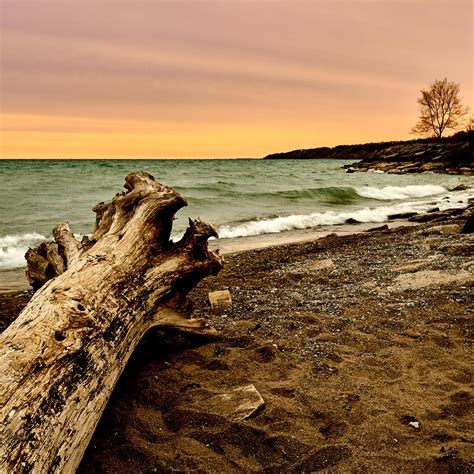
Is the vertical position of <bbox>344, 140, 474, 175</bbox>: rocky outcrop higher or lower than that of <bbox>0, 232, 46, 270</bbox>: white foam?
higher

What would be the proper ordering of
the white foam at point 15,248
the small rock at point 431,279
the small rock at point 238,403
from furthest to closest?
the white foam at point 15,248
the small rock at point 431,279
the small rock at point 238,403

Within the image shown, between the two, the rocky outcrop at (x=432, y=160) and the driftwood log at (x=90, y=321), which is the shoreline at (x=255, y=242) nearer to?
the driftwood log at (x=90, y=321)

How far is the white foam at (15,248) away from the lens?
8.75 meters

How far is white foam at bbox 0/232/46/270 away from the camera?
8.75 m

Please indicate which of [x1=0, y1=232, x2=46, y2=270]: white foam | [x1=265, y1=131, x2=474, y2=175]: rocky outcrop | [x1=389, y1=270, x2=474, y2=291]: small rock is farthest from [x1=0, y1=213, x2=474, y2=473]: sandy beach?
[x1=265, y1=131, x2=474, y2=175]: rocky outcrop

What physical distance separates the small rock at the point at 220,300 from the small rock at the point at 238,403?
190cm

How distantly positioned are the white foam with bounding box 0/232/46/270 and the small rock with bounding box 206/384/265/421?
672 cm

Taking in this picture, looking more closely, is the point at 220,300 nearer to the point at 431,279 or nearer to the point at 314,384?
the point at 314,384

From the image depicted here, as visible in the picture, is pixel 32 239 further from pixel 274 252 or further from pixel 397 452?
→ pixel 397 452

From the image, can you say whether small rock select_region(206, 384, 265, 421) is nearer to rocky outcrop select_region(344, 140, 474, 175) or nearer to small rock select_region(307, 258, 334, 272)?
small rock select_region(307, 258, 334, 272)

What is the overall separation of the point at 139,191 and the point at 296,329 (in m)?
1.96

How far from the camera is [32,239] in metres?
10.7

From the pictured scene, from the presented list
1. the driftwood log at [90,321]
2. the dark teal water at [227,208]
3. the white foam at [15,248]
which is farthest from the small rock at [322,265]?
the white foam at [15,248]

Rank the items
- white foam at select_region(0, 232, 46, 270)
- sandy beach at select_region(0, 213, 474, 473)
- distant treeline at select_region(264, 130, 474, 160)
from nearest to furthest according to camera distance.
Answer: sandy beach at select_region(0, 213, 474, 473) → white foam at select_region(0, 232, 46, 270) → distant treeline at select_region(264, 130, 474, 160)
